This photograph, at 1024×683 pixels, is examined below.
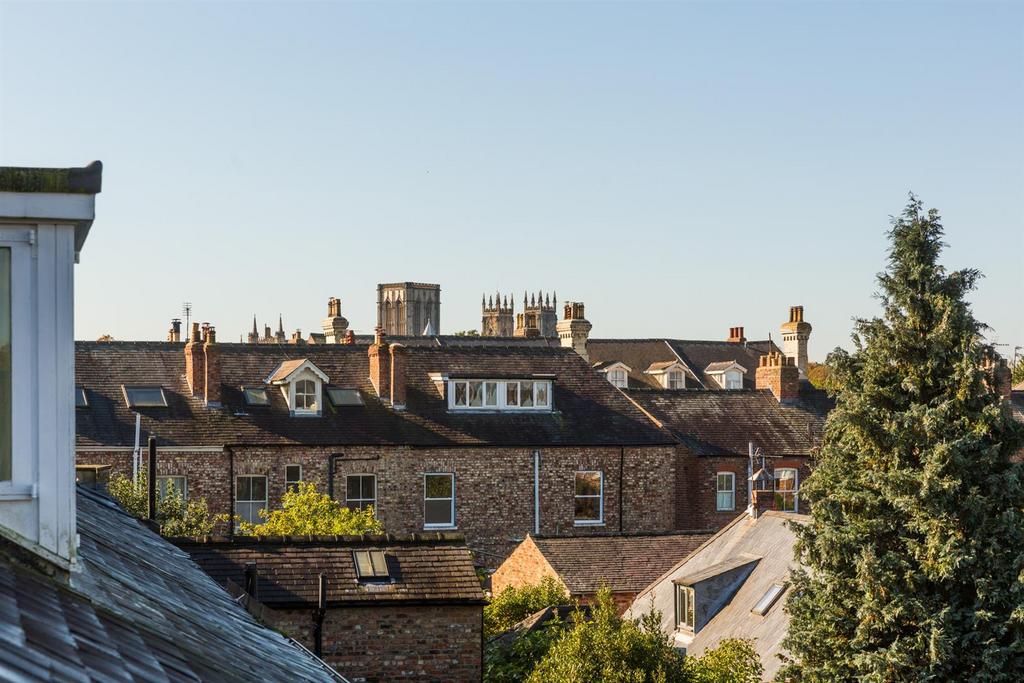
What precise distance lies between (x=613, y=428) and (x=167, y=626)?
114 ft

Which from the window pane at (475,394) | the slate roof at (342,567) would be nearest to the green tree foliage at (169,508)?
the slate roof at (342,567)

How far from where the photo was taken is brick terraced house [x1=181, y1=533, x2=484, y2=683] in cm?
1723

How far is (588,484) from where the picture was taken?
130ft

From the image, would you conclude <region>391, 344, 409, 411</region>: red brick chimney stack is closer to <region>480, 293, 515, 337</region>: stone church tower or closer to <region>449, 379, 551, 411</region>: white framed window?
<region>449, 379, 551, 411</region>: white framed window

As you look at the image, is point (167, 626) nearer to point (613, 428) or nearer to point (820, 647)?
point (820, 647)

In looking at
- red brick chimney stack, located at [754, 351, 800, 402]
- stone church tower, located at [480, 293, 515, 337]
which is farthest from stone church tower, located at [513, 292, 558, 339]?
red brick chimney stack, located at [754, 351, 800, 402]

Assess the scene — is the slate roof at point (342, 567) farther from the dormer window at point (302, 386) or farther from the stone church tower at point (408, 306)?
the stone church tower at point (408, 306)

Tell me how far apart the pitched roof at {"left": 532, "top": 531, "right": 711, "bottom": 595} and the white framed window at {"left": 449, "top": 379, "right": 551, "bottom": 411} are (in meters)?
7.99

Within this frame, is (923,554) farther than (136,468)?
No

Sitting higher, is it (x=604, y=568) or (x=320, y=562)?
(x=320, y=562)

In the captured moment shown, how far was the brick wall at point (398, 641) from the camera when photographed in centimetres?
1727

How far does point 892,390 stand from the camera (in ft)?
66.0

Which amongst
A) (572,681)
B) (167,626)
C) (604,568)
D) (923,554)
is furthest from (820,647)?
(167,626)

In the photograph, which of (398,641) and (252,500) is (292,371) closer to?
(252,500)
